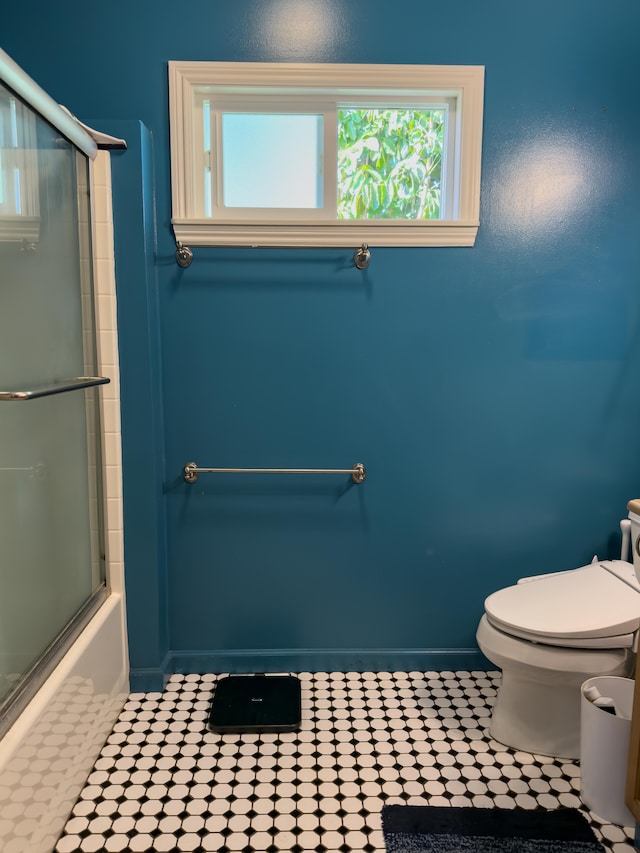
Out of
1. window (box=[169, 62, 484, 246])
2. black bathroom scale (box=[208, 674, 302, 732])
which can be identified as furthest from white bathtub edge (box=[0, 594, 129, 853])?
window (box=[169, 62, 484, 246])

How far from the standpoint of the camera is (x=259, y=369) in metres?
2.13

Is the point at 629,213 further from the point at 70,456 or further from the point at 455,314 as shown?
the point at 70,456

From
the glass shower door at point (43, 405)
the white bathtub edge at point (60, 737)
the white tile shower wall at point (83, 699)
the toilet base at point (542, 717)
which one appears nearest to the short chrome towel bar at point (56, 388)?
the glass shower door at point (43, 405)

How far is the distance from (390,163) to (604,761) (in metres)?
1.93

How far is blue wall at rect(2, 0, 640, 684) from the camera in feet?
6.49

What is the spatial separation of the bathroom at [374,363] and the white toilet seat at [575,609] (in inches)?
11.6

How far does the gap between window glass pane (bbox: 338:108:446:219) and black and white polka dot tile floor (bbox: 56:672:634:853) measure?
1687 mm

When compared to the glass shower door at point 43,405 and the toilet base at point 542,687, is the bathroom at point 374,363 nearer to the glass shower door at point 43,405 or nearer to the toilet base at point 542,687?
the glass shower door at point 43,405

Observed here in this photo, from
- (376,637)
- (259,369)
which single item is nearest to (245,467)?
(259,369)

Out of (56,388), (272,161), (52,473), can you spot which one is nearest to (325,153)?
(272,161)

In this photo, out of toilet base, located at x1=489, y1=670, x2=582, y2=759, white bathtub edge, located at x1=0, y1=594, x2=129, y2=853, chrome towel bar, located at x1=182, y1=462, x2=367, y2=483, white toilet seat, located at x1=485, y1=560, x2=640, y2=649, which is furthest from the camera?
chrome towel bar, located at x1=182, y1=462, x2=367, y2=483

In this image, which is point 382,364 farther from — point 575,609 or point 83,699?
point 83,699

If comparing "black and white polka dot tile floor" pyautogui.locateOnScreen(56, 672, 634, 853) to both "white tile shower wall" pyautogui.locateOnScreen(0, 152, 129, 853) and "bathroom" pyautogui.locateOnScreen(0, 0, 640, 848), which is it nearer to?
"white tile shower wall" pyautogui.locateOnScreen(0, 152, 129, 853)

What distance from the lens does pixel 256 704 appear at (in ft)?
6.72
